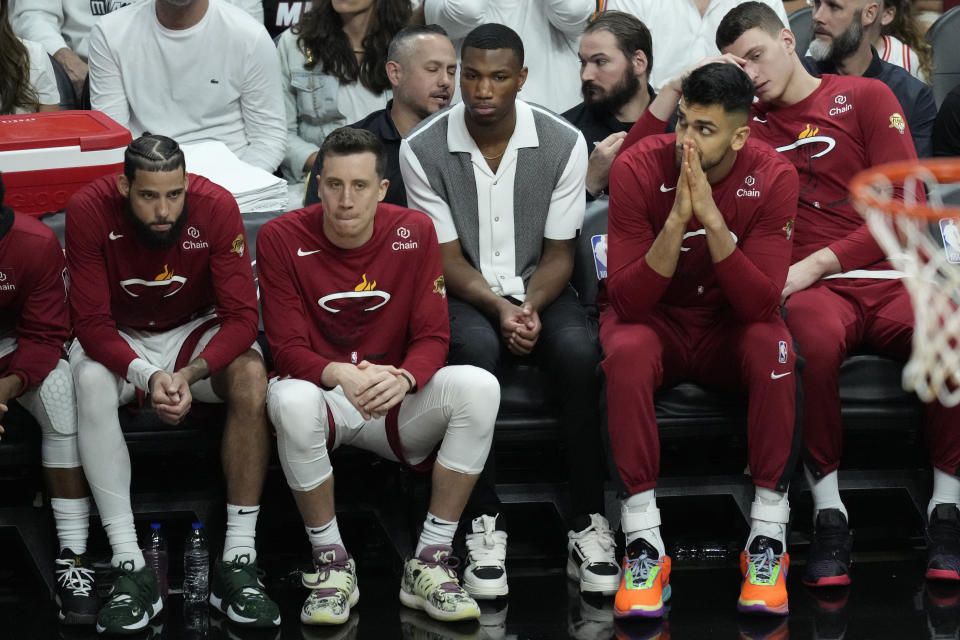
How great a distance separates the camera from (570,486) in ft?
12.9

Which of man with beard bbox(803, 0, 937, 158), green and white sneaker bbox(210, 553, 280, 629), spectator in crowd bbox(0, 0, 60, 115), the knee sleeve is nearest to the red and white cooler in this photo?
spectator in crowd bbox(0, 0, 60, 115)

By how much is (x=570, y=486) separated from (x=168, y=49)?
8.05 feet

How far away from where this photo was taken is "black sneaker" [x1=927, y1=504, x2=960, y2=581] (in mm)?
3768

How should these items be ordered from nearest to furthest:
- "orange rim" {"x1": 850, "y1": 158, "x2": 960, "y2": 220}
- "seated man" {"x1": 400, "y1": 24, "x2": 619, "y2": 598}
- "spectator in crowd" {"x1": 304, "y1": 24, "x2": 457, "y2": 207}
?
"orange rim" {"x1": 850, "y1": 158, "x2": 960, "y2": 220}, "seated man" {"x1": 400, "y1": 24, "x2": 619, "y2": 598}, "spectator in crowd" {"x1": 304, "y1": 24, "x2": 457, "y2": 207}

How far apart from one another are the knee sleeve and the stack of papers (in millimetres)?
1170

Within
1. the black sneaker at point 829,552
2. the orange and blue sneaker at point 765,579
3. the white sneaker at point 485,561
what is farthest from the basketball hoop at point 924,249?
the white sneaker at point 485,561

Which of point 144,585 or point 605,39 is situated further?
point 605,39

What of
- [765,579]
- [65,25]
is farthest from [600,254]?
[65,25]

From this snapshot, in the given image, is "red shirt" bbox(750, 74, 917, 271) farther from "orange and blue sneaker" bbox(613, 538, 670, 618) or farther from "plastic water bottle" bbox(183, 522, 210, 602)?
"plastic water bottle" bbox(183, 522, 210, 602)

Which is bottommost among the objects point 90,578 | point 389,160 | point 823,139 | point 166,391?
point 90,578

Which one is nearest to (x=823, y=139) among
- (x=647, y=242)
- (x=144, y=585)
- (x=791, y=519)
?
(x=647, y=242)

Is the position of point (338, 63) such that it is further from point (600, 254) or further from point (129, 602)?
point (129, 602)

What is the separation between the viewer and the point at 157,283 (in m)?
3.85

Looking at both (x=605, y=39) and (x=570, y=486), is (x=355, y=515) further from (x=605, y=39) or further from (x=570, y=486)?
(x=605, y=39)
